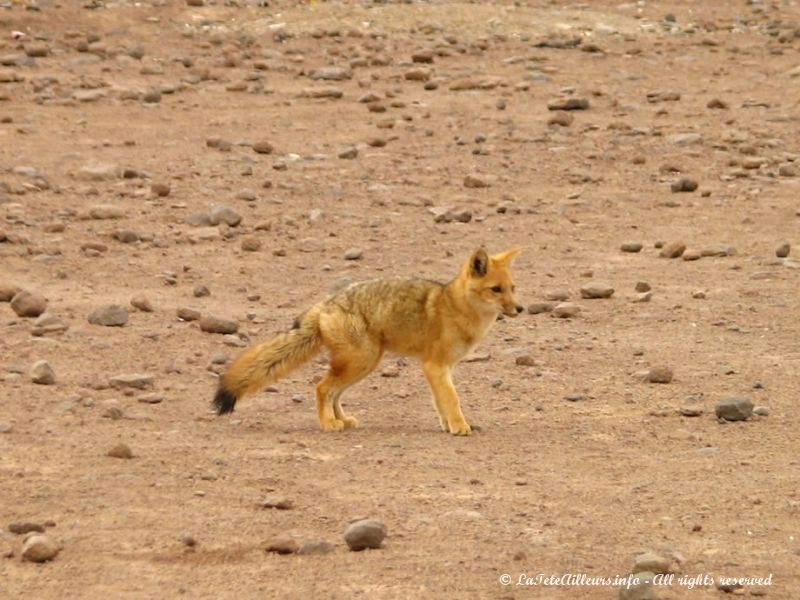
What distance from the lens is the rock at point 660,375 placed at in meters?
9.65

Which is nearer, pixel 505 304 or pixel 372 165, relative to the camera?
pixel 505 304

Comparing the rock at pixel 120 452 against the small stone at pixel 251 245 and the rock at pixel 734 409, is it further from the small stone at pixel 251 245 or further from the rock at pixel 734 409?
the small stone at pixel 251 245

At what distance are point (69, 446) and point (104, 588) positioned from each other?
5.85 ft

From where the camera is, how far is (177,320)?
417 inches

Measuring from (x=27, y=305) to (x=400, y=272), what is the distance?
2786mm

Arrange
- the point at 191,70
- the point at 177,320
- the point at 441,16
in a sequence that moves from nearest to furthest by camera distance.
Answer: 1. the point at 177,320
2. the point at 191,70
3. the point at 441,16

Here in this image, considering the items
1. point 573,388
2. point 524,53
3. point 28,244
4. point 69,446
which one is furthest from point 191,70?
A: point 69,446

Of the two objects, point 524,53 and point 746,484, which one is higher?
point 746,484

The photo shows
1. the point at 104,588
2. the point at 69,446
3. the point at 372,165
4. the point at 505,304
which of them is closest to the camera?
the point at 104,588

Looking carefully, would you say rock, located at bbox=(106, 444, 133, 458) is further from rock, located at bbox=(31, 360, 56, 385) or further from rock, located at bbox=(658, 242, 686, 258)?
rock, located at bbox=(658, 242, 686, 258)

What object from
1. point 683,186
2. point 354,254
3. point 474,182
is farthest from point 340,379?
point 683,186

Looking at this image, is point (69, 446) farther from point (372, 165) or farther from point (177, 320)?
point (372, 165)

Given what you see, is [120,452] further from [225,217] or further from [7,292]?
[225,217]

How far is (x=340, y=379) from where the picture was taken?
8812 millimetres
